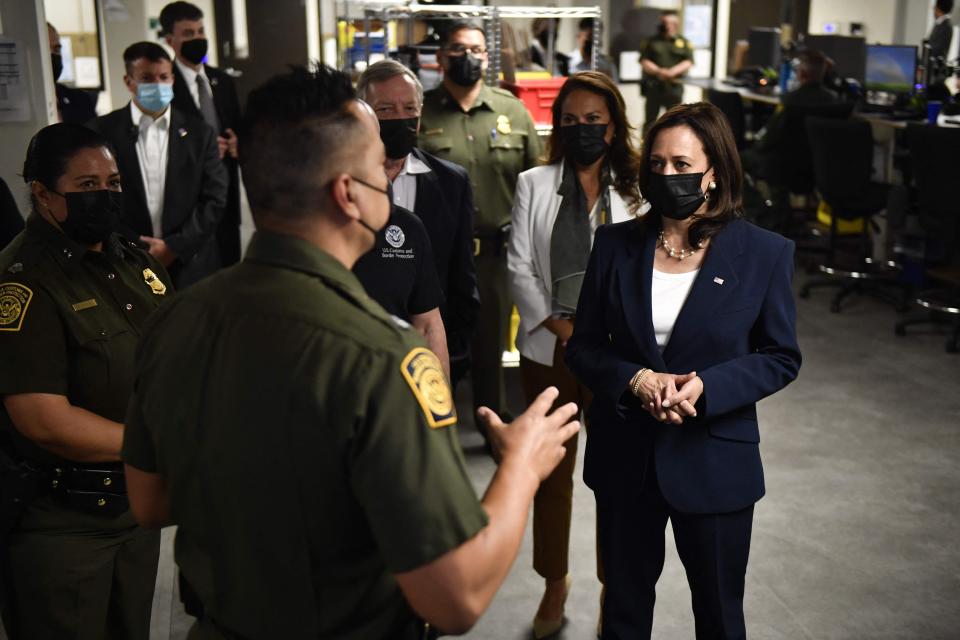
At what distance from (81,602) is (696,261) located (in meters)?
1.51

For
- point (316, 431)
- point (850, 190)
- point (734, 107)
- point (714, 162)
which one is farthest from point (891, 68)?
point (316, 431)

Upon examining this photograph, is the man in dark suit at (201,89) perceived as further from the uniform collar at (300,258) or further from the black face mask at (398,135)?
the uniform collar at (300,258)

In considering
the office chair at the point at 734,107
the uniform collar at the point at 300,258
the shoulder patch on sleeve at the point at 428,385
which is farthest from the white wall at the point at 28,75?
the office chair at the point at 734,107

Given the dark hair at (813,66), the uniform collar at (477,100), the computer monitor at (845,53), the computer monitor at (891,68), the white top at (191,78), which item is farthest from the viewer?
the computer monitor at (845,53)

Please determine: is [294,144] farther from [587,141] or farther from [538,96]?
[538,96]

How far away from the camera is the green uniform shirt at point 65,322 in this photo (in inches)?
73.6

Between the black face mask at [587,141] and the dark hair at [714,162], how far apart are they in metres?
0.57

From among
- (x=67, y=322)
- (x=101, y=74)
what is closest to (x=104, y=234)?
(x=67, y=322)

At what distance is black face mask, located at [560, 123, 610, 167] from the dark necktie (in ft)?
8.08

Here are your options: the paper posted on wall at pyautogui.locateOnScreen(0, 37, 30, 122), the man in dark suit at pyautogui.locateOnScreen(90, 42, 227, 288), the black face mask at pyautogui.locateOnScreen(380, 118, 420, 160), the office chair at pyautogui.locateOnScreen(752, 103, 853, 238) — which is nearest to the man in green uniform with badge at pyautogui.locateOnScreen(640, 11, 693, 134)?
the office chair at pyautogui.locateOnScreen(752, 103, 853, 238)

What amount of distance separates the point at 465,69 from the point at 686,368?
6.52ft

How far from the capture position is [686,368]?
2189 millimetres

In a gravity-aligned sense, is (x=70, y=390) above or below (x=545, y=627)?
above

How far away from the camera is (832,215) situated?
6.50 metres
